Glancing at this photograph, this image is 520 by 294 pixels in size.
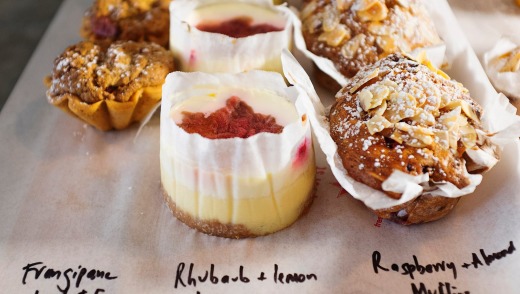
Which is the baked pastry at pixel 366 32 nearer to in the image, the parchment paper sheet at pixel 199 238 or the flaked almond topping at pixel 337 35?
the flaked almond topping at pixel 337 35

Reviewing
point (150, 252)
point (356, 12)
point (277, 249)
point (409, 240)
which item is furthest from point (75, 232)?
point (356, 12)

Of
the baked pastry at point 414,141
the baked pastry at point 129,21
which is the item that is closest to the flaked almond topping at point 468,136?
the baked pastry at point 414,141

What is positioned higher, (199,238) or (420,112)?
(420,112)

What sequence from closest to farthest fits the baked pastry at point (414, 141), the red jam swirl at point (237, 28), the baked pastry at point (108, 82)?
1. the baked pastry at point (414, 141)
2. the baked pastry at point (108, 82)
3. the red jam swirl at point (237, 28)

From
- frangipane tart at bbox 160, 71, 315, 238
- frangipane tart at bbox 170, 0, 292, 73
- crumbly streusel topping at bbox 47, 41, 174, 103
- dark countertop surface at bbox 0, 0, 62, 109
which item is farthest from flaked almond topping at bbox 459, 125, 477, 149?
dark countertop surface at bbox 0, 0, 62, 109

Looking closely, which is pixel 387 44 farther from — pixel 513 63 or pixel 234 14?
pixel 234 14

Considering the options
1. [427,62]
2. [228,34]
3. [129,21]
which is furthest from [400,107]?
[129,21]
